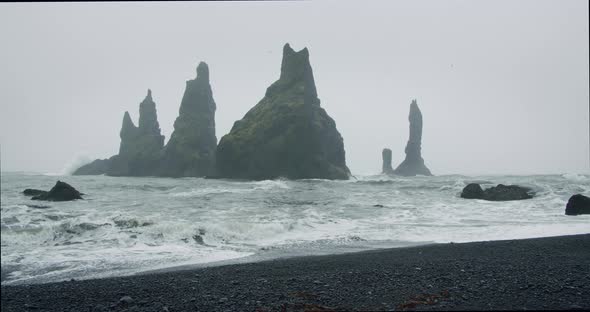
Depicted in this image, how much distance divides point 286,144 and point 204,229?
4927 centimetres

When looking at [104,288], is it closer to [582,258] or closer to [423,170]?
A: [582,258]

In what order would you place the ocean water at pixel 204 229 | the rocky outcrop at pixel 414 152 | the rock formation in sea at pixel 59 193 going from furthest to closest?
the rocky outcrop at pixel 414 152, the rock formation in sea at pixel 59 193, the ocean water at pixel 204 229

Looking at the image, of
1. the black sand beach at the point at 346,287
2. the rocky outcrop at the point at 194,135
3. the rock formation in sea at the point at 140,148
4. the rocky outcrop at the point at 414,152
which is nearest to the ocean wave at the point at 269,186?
the black sand beach at the point at 346,287

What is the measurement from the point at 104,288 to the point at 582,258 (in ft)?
33.8

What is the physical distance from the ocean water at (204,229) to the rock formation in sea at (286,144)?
130 feet

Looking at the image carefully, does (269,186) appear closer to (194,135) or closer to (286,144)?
(286,144)

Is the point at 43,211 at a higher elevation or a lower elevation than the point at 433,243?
higher

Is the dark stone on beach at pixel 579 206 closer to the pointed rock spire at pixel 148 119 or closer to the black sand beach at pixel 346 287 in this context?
the black sand beach at pixel 346 287

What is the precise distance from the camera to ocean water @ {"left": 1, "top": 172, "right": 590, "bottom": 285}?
3.97 meters

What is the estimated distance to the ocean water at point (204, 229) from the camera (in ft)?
13.0

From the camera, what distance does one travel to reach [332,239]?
11.2 metres

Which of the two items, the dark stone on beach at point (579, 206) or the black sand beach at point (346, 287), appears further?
the dark stone on beach at point (579, 206)

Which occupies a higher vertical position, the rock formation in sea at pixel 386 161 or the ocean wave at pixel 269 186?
the rock formation in sea at pixel 386 161

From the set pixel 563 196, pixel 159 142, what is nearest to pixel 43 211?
pixel 563 196
